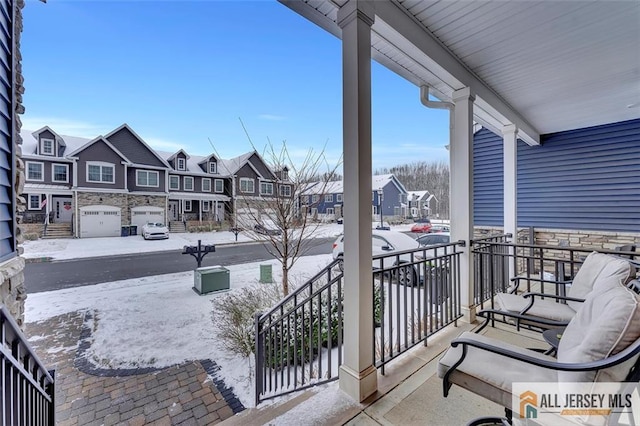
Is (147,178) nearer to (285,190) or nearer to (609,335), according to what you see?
(285,190)

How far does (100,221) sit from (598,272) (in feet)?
63.2

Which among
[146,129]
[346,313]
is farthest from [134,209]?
[346,313]

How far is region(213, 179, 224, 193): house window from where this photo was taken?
20.4 metres

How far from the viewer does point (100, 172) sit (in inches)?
602

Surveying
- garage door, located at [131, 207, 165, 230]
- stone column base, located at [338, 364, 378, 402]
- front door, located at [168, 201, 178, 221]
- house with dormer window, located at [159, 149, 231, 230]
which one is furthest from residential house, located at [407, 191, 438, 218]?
stone column base, located at [338, 364, 378, 402]

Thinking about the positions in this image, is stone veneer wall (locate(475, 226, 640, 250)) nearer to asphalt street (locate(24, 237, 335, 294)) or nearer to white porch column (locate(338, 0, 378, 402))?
asphalt street (locate(24, 237, 335, 294))

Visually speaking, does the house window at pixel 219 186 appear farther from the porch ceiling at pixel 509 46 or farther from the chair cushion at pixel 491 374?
the chair cushion at pixel 491 374

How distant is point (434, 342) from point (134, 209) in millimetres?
18441

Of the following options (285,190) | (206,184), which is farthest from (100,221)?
(285,190)

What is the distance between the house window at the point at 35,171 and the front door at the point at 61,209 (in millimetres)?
1243

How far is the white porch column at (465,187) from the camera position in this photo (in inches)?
116

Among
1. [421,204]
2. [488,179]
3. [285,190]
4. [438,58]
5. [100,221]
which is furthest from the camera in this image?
[421,204]

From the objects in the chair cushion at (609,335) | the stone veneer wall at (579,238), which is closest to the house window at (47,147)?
the stone veneer wall at (579,238)

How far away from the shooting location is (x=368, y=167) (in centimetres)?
181
